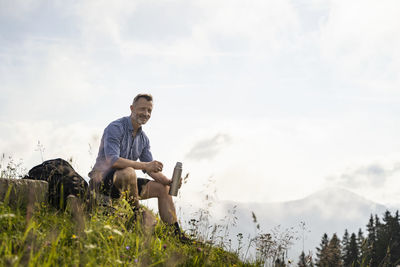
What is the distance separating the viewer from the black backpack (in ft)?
17.6

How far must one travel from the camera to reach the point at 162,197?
6.15 metres

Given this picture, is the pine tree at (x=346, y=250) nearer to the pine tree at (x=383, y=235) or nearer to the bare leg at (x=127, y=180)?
the pine tree at (x=383, y=235)

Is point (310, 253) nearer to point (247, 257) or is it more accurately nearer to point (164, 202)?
point (247, 257)

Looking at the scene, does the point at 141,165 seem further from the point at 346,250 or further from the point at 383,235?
the point at 346,250

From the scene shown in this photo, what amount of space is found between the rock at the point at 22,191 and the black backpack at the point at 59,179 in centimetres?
13

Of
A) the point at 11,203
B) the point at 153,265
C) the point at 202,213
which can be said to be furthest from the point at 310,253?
the point at 11,203

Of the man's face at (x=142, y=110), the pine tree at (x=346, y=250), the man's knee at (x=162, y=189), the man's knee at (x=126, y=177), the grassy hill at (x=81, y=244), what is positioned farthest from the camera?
the pine tree at (x=346, y=250)

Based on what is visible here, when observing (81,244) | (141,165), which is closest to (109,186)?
(141,165)

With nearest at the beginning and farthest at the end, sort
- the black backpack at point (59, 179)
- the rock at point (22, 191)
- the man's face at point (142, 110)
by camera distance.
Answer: the rock at point (22, 191), the black backpack at point (59, 179), the man's face at point (142, 110)

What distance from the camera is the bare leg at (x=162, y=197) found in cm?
599

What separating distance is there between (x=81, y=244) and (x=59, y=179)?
87.5 inches

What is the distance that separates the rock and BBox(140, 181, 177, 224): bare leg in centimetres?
160

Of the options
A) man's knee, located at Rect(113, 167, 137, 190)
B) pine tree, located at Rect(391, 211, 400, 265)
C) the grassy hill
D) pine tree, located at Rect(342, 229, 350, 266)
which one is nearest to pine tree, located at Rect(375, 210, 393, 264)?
pine tree, located at Rect(391, 211, 400, 265)

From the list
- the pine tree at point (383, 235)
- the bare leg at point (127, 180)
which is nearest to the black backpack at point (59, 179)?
the bare leg at point (127, 180)
